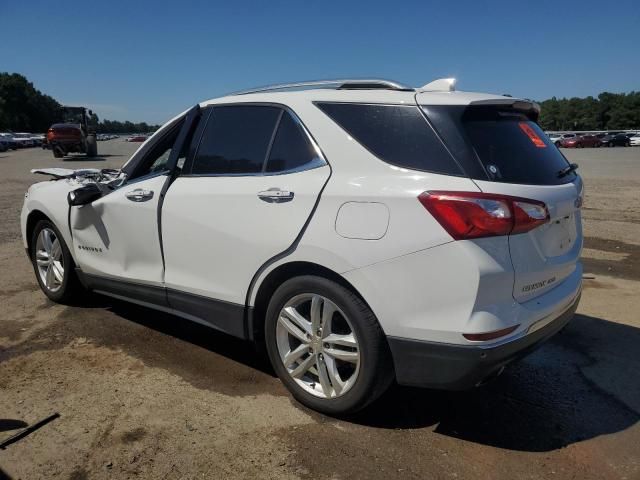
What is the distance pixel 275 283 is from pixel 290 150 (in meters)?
0.79

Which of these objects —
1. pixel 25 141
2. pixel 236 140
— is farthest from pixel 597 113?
pixel 236 140

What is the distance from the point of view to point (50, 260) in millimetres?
4984

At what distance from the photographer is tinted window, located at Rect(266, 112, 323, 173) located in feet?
10.2

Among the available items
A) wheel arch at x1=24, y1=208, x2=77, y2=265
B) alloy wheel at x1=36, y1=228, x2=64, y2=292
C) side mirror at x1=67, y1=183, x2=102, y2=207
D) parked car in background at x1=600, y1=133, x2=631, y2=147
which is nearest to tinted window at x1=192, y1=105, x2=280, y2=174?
side mirror at x1=67, y1=183, x2=102, y2=207

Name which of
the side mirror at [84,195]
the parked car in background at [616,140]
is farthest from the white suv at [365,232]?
the parked car in background at [616,140]

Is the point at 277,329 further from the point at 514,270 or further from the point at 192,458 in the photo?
the point at 514,270

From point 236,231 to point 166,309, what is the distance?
102cm

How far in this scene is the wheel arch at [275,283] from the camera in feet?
9.52

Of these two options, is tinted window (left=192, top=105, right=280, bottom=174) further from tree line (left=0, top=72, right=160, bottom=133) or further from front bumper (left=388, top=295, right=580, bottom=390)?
tree line (left=0, top=72, right=160, bottom=133)

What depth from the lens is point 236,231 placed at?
10.8 ft

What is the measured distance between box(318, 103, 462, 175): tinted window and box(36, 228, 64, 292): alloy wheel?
10.2ft

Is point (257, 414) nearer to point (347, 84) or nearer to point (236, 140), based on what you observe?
point (236, 140)

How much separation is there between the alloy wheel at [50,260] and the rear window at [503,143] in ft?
12.0

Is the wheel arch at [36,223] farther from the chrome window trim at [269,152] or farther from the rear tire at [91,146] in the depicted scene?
the rear tire at [91,146]
